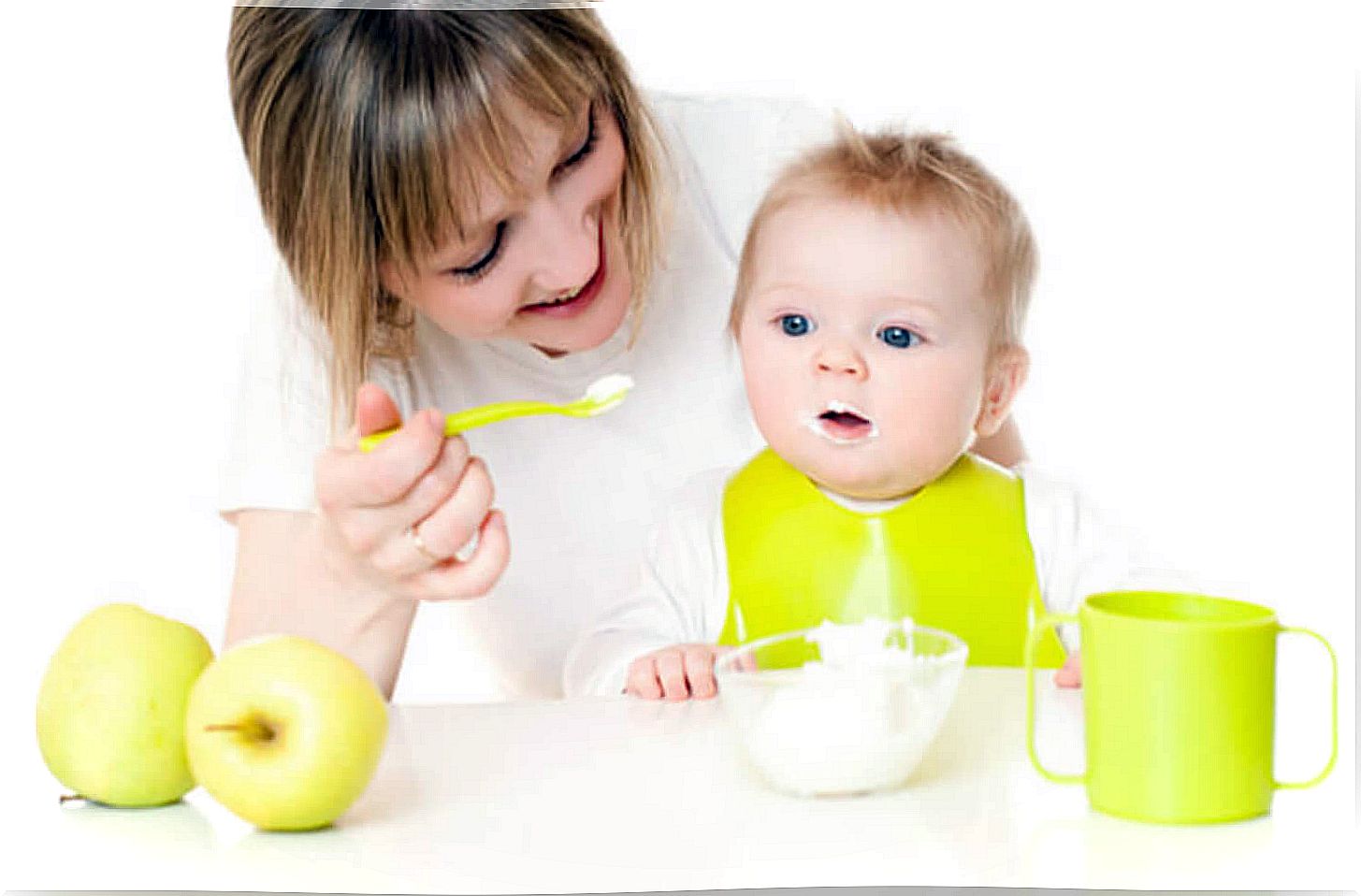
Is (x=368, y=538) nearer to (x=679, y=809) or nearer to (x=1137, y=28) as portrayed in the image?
(x=679, y=809)

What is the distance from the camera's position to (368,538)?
1104mm

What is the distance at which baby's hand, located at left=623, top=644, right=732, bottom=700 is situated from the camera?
3.92 ft

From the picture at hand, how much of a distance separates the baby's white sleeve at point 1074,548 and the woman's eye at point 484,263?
41 centimetres

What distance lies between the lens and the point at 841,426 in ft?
4.00

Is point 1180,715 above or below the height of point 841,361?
below

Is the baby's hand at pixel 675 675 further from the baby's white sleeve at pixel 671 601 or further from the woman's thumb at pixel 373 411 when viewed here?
the woman's thumb at pixel 373 411

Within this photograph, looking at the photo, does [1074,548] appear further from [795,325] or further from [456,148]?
[456,148]

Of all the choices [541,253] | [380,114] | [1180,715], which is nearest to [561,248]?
[541,253]

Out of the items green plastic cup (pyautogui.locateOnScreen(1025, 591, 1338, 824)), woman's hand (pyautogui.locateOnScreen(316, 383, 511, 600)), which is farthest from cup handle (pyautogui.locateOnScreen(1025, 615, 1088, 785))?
woman's hand (pyautogui.locateOnScreen(316, 383, 511, 600))

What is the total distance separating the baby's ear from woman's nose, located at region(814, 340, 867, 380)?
4.4 inches

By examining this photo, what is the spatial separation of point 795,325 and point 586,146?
187 mm

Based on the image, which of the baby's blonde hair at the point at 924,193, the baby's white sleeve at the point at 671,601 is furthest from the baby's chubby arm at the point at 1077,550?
the baby's white sleeve at the point at 671,601

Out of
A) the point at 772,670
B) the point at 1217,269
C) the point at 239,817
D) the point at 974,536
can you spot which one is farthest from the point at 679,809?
the point at 1217,269

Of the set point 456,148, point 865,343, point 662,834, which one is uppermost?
point 456,148
